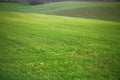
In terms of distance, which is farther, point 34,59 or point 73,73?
point 34,59

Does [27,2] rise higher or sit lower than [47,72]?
higher

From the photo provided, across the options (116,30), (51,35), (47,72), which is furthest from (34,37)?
(116,30)

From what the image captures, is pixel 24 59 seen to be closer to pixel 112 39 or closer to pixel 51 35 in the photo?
pixel 51 35

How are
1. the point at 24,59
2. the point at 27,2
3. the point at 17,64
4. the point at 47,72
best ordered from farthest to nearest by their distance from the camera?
the point at 27,2, the point at 24,59, the point at 17,64, the point at 47,72

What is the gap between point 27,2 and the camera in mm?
24062

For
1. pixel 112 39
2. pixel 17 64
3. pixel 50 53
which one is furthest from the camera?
pixel 112 39

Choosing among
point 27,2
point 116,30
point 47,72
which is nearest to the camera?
point 47,72

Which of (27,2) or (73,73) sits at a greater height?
(27,2)

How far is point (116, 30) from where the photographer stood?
33.9ft

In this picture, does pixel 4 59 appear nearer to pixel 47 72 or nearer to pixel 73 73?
pixel 47 72

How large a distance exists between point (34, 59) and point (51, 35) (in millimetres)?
3399

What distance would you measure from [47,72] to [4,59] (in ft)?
6.79

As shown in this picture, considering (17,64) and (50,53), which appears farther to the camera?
(50,53)

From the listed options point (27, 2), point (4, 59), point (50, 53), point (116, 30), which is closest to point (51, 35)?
point (50, 53)
